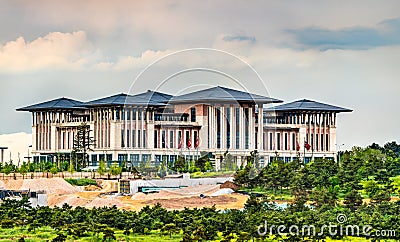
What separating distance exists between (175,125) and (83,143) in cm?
390

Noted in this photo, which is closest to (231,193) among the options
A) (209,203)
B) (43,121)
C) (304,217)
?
(209,203)

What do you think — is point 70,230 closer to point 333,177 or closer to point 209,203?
point 209,203

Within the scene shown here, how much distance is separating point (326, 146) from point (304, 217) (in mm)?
27172

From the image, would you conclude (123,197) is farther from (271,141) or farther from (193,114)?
(271,141)

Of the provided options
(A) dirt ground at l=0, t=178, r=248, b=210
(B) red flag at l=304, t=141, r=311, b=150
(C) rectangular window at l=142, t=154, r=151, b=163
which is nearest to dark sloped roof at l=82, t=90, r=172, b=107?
(C) rectangular window at l=142, t=154, r=151, b=163

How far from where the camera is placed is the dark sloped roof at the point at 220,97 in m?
33.0

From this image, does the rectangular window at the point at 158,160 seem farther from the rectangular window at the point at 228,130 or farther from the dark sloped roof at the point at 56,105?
the dark sloped roof at the point at 56,105

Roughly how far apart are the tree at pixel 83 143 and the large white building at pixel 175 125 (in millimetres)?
311

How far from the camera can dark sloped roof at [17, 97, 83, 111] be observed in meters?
40.4

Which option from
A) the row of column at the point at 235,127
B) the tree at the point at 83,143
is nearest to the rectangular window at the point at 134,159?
the tree at the point at 83,143

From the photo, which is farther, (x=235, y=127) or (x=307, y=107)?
(x=307, y=107)

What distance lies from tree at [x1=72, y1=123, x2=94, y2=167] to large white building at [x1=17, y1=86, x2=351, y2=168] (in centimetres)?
31

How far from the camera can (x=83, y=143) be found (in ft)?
123

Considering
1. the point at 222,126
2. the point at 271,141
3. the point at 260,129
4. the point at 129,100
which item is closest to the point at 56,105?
the point at 129,100
